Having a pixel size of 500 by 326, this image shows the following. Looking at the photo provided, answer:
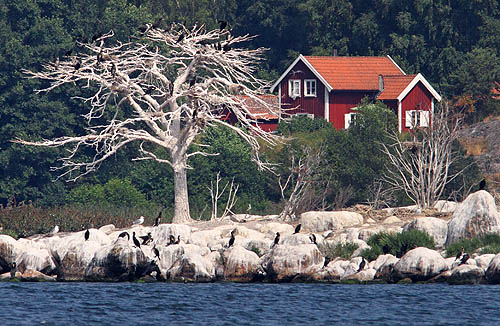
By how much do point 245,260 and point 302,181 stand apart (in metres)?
12.4

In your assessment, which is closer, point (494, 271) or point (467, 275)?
point (494, 271)

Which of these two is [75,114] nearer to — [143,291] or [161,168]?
[161,168]

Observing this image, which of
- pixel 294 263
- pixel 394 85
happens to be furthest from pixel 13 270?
pixel 394 85

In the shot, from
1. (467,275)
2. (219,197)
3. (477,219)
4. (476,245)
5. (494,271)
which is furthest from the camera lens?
(219,197)

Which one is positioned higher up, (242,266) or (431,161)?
(431,161)

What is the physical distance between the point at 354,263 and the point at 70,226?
47.1 feet

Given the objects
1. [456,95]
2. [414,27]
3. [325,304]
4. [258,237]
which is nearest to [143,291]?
[325,304]

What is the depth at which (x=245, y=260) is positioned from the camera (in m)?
33.2

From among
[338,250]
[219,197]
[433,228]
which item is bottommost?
[338,250]

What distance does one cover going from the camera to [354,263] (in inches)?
1320

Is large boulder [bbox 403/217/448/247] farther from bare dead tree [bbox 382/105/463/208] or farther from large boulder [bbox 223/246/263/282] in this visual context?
large boulder [bbox 223/246/263/282]

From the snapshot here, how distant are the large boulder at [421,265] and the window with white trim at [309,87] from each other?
33929mm

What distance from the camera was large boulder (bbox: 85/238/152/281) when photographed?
32.6 meters

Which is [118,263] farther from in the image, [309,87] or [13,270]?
[309,87]
